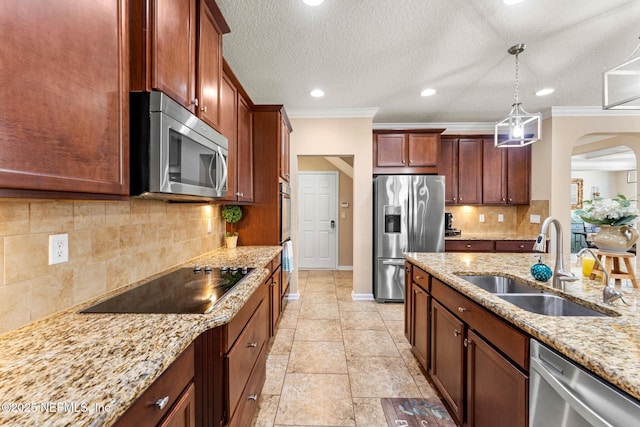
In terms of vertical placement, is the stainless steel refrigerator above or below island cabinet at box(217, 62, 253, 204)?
below

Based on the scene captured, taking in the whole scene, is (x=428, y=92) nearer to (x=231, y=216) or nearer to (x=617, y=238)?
(x=617, y=238)

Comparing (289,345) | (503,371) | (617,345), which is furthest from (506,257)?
(289,345)

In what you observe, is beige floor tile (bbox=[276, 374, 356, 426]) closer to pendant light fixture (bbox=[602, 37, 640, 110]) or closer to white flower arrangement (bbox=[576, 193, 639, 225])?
white flower arrangement (bbox=[576, 193, 639, 225])

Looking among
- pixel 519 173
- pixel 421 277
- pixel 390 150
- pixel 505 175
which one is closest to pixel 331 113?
pixel 390 150

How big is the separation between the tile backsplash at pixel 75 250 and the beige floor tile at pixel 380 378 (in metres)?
1.61

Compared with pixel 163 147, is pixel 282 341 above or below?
below

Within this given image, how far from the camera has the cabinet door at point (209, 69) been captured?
58.8 inches

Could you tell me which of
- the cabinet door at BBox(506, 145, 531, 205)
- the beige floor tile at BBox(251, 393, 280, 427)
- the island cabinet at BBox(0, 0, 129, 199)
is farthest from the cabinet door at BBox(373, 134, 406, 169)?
the island cabinet at BBox(0, 0, 129, 199)

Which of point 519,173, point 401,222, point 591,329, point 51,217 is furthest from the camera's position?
point 519,173

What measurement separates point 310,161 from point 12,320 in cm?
501

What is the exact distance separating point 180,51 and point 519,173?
4673 mm

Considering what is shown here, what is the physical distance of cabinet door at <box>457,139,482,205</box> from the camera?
4.21 meters

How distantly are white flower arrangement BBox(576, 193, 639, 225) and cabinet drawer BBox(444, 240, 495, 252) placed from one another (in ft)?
7.62

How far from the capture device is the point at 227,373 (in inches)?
45.5
